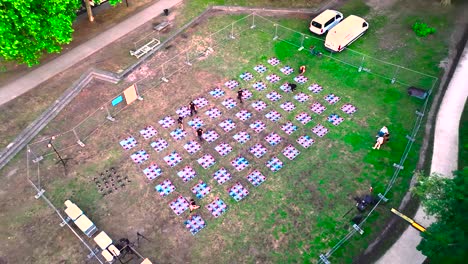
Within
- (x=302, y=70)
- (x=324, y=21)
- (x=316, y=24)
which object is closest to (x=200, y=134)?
(x=302, y=70)

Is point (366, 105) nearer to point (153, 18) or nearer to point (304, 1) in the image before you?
point (304, 1)

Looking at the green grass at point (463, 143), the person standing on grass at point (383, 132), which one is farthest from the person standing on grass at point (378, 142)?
the green grass at point (463, 143)

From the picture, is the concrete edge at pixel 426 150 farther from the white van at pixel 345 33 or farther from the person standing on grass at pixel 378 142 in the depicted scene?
the white van at pixel 345 33

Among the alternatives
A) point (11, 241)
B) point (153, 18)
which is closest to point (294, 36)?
point (153, 18)

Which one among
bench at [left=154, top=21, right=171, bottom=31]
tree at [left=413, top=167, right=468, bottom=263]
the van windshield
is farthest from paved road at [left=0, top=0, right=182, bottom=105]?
tree at [left=413, top=167, right=468, bottom=263]

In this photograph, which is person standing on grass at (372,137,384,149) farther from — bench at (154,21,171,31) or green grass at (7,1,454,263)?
bench at (154,21,171,31)
